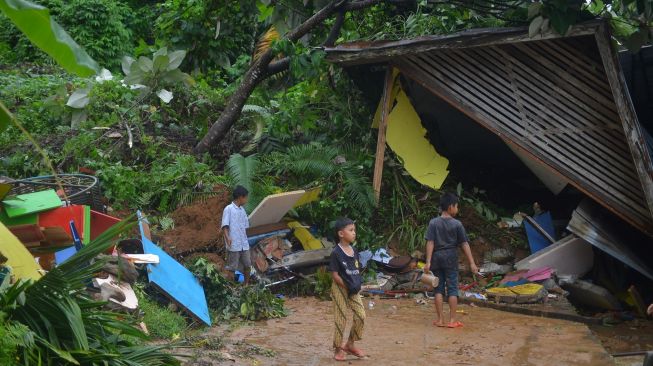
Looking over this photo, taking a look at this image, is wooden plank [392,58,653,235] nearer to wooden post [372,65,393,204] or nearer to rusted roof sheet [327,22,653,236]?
rusted roof sheet [327,22,653,236]

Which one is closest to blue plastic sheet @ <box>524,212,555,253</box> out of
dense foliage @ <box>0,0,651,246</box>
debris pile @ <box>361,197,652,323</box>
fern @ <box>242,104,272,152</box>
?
debris pile @ <box>361,197,652,323</box>

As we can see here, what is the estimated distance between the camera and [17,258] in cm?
563

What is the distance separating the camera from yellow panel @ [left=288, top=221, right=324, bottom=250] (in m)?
11.7

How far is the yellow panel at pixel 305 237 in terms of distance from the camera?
11.7 meters

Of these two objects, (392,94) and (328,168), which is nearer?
(328,168)

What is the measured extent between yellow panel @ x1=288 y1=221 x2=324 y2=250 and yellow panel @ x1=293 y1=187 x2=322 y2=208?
29 centimetres

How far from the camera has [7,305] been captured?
4750 millimetres

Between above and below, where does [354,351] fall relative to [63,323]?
below

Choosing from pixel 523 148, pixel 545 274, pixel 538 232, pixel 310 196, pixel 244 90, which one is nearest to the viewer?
pixel 523 148

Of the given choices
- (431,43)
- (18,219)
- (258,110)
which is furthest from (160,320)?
(258,110)

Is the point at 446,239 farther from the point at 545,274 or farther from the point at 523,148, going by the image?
the point at 545,274

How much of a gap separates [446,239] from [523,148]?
2.73 metres

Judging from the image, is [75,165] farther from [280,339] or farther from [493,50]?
[493,50]

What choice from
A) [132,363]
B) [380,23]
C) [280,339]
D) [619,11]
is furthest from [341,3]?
[132,363]
